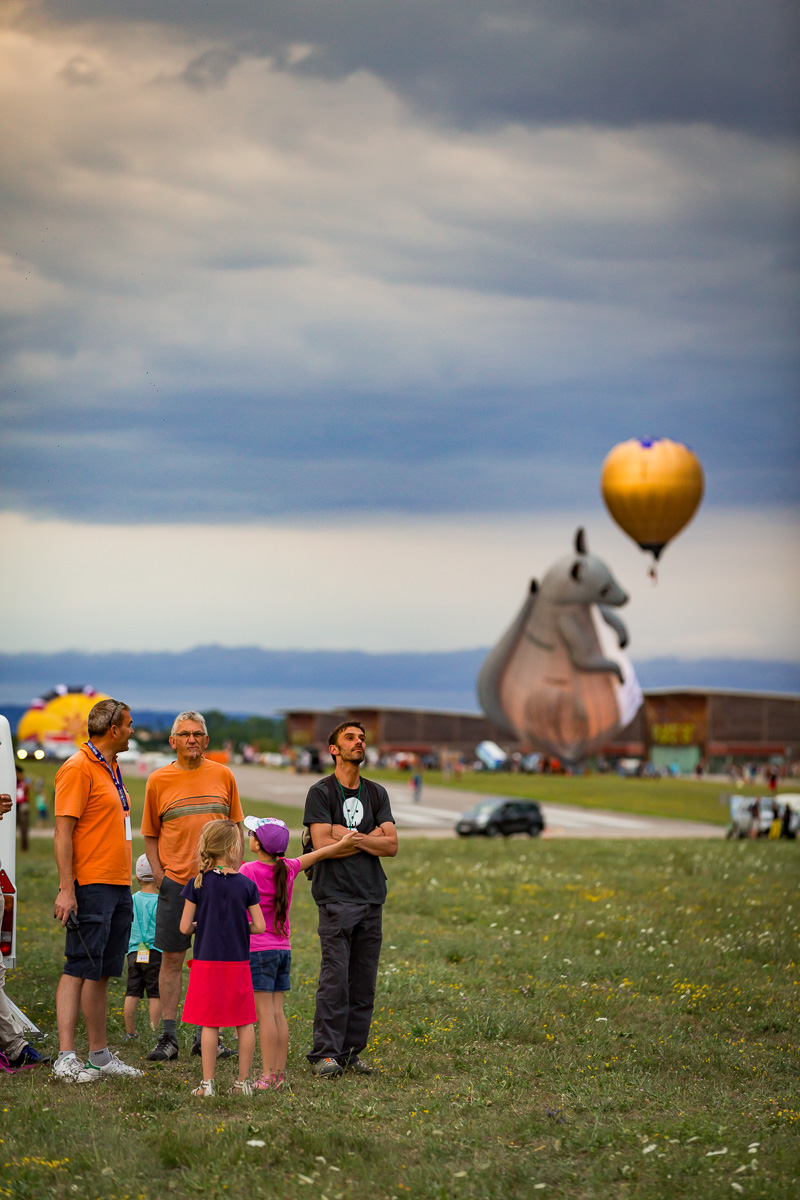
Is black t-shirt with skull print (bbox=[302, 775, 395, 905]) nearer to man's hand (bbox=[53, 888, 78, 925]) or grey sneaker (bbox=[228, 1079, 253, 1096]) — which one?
grey sneaker (bbox=[228, 1079, 253, 1096])

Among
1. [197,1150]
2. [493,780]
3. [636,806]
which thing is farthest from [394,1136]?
[493,780]

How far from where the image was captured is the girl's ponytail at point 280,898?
24.5 feet

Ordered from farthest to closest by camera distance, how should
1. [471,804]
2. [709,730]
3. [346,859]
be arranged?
[709,730]
[471,804]
[346,859]

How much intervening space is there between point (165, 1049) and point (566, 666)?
4981 cm

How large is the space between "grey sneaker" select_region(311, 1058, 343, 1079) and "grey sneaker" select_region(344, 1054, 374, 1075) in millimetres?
102

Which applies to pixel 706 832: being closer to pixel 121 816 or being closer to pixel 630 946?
pixel 630 946

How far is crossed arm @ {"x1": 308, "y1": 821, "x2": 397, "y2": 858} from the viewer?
767 cm

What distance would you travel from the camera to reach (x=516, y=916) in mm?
15078

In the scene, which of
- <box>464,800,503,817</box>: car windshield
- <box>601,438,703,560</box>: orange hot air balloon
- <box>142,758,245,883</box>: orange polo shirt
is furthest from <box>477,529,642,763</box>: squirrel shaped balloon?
<box>142,758,245,883</box>: orange polo shirt

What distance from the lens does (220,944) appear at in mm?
6992

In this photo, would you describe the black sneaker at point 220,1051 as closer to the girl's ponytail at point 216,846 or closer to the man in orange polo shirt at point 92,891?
the man in orange polo shirt at point 92,891

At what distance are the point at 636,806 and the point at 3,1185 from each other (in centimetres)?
4199

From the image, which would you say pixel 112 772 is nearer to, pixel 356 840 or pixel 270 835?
pixel 270 835

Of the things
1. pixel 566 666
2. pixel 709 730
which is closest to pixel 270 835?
pixel 566 666
